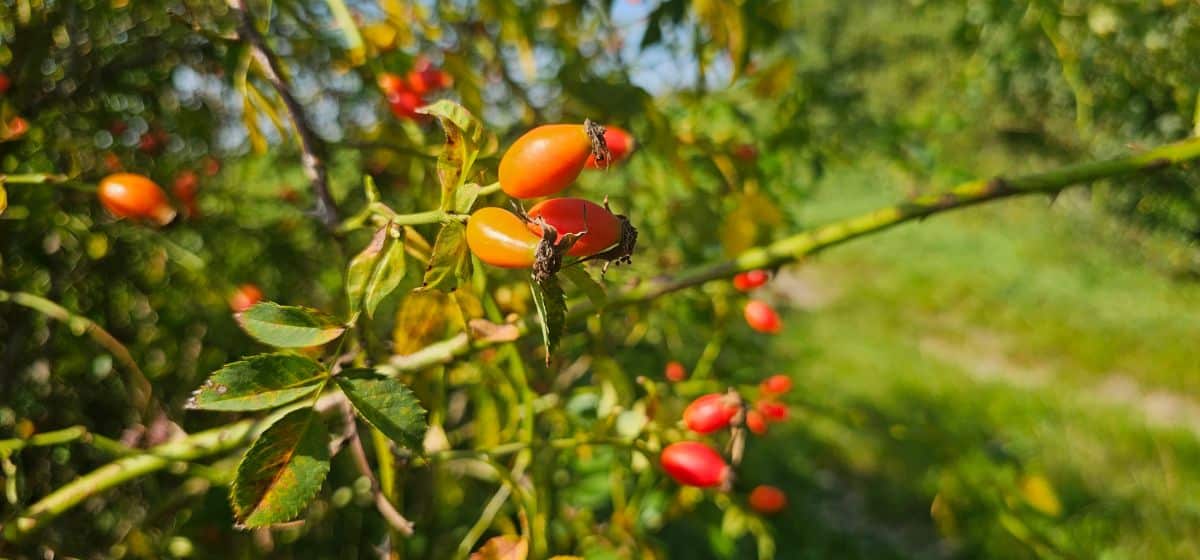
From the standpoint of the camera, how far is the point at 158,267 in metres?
1.21

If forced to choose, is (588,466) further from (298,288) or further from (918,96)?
(918,96)

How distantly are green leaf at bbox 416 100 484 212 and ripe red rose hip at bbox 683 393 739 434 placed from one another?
37 centimetres

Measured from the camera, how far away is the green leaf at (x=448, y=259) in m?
0.48

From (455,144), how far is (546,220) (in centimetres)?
7

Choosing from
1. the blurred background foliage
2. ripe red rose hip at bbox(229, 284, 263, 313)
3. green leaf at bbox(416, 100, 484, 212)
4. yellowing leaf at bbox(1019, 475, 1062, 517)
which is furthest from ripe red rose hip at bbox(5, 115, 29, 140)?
yellowing leaf at bbox(1019, 475, 1062, 517)

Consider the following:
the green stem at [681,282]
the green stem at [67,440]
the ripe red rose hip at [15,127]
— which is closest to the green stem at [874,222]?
the green stem at [681,282]

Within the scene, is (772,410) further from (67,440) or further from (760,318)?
(67,440)

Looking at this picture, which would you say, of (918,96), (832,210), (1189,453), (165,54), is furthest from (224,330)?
(918,96)

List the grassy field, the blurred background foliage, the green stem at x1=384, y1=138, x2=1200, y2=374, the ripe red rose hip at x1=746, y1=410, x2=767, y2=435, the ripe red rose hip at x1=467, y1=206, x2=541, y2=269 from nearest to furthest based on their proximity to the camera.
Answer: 1. the ripe red rose hip at x1=467, y1=206, x2=541, y2=269
2. the green stem at x1=384, y1=138, x2=1200, y2=374
3. the blurred background foliage
4. the ripe red rose hip at x1=746, y1=410, x2=767, y2=435
5. the grassy field

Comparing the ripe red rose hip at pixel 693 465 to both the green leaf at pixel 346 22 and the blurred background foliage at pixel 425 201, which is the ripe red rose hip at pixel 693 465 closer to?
the blurred background foliage at pixel 425 201

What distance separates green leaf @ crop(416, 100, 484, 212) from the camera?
1.63 feet

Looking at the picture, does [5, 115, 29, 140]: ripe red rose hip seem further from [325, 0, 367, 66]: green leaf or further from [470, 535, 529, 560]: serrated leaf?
[470, 535, 529, 560]: serrated leaf

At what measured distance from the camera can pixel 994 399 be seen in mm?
4023

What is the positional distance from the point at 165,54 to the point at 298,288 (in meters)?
0.45
